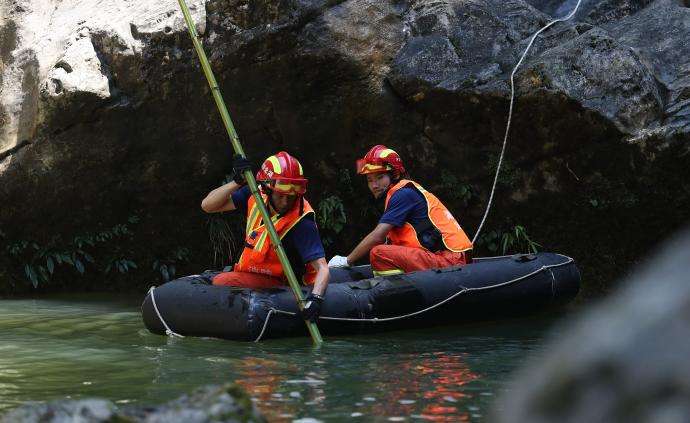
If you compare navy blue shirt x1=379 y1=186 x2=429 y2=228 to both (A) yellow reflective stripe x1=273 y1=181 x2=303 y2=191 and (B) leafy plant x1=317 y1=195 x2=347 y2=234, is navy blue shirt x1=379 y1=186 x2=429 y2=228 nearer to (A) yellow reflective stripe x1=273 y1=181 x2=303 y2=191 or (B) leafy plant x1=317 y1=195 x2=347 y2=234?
(A) yellow reflective stripe x1=273 y1=181 x2=303 y2=191

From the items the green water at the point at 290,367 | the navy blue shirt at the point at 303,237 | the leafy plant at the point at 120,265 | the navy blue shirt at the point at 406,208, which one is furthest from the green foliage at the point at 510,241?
the leafy plant at the point at 120,265

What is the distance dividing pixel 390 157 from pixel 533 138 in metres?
1.90

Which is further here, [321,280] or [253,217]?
[253,217]

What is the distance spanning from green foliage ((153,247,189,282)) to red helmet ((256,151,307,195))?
432 centimetres

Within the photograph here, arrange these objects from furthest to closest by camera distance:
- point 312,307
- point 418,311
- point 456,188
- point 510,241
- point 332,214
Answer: point 332,214 → point 456,188 → point 510,241 → point 418,311 → point 312,307

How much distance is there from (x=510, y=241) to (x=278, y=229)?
3.47 m

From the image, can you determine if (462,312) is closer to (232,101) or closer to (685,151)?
(685,151)

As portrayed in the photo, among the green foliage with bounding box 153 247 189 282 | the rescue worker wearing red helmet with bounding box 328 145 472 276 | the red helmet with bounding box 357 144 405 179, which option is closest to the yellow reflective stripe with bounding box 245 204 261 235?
the rescue worker wearing red helmet with bounding box 328 145 472 276

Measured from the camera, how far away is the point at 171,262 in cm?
1109

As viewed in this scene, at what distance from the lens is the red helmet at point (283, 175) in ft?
22.8

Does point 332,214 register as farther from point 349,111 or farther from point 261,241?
point 261,241

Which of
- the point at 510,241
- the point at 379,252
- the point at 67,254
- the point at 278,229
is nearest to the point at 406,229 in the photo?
the point at 379,252

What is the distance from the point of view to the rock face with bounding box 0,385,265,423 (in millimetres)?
2725

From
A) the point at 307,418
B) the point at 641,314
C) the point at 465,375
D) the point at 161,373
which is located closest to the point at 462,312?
the point at 465,375
